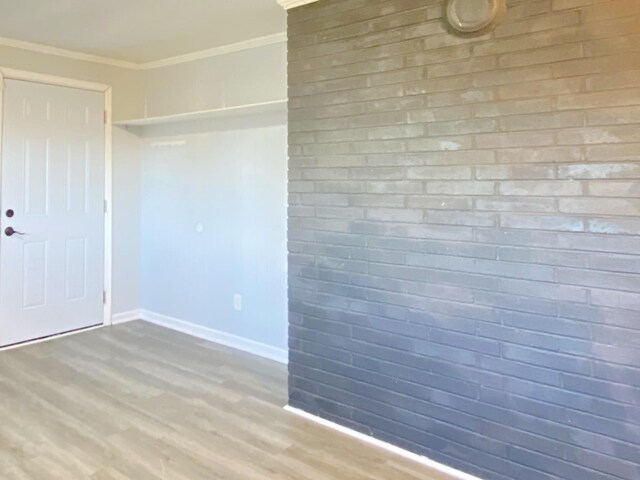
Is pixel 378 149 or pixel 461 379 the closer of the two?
pixel 461 379

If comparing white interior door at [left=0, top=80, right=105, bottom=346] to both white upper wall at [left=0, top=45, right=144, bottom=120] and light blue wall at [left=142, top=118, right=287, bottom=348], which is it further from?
light blue wall at [left=142, top=118, right=287, bottom=348]

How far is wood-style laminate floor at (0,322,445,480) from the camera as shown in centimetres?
230

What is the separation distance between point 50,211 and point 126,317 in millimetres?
1196

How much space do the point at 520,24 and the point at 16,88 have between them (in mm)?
3681

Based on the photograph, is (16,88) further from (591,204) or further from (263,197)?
(591,204)

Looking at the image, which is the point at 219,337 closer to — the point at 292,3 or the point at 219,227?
the point at 219,227

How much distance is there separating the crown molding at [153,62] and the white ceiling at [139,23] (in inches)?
2.1

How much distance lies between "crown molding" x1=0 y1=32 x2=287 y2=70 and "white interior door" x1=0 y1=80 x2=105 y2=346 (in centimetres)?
27

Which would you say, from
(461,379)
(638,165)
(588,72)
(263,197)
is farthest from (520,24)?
(263,197)

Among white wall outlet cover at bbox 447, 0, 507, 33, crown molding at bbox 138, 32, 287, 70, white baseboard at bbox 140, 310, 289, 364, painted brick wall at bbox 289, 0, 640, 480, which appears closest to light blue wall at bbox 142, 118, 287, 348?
white baseboard at bbox 140, 310, 289, 364

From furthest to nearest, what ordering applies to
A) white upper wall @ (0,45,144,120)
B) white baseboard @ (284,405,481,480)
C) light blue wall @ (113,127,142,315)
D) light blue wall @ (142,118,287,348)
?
light blue wall @ (113,127,142,315)
white upper wall @ (0,45,144,120)
light blue wall @ (142,118,287,348)
white baseboard @ (284,405,481,480)

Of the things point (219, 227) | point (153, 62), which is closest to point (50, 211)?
point (219, 227)

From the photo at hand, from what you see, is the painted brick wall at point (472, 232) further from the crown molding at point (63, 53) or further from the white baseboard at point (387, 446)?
the crown molding at point (63, 53)

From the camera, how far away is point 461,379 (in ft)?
7.37
